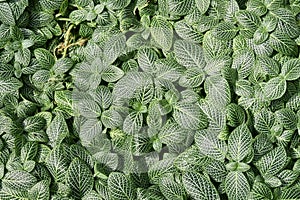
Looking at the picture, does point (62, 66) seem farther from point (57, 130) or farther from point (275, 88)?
point (275, 88)

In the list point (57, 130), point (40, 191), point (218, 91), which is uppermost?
point (218, 91)

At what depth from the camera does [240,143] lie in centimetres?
161

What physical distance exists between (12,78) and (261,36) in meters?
0.86

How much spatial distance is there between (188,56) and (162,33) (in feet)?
0.40

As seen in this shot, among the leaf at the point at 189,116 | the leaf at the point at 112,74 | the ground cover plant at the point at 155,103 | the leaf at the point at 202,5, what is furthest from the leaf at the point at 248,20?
the leaf at the point at 112,74

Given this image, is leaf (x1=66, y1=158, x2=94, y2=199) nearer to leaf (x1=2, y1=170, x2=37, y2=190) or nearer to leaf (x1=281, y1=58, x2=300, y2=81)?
leaf (x1=2, y1=170, x2=37, y2=190)

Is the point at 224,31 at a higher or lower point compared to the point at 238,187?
higher

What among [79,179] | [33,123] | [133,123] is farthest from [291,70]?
[33,123]

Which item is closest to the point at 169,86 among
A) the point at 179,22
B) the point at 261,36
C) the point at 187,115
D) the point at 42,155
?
the point at 187,115

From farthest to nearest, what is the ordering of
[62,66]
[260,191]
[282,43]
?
1. [62,66]
2. [282,43]
3. [260,191]

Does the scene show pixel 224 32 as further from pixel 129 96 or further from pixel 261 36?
pixel 129 96

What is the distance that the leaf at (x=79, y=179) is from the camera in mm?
1637

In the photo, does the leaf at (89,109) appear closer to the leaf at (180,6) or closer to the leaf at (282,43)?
the leaf at (180,6)

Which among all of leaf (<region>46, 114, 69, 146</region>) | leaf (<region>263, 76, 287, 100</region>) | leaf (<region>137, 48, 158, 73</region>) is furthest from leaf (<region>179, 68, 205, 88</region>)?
leaf (<region>46, 114, 69, 146</region>)
